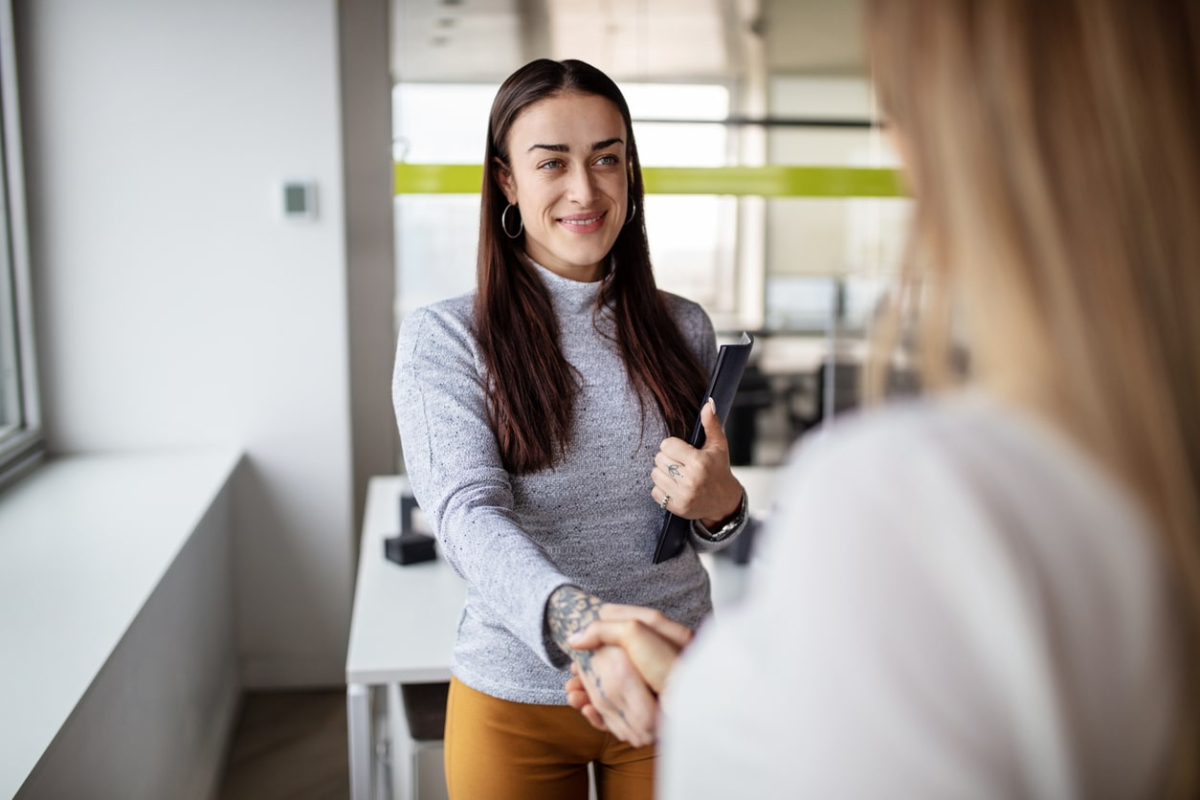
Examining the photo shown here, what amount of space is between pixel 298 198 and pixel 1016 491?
3405 mm

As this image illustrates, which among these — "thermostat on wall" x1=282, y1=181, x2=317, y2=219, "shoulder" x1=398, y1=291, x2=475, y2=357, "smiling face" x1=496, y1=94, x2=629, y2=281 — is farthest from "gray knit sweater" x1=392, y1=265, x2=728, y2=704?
"thermostat on wall" x1=282, y1=181, x2=317, y2=219

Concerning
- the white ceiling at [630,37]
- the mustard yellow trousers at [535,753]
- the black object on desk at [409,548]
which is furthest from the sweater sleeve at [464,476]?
the white ceiling at [630,37]

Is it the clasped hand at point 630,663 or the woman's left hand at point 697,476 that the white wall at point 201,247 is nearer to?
the woman's left hand at point 697,476

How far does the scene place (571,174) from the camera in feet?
4.84

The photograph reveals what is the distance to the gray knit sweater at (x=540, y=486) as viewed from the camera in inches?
53.1

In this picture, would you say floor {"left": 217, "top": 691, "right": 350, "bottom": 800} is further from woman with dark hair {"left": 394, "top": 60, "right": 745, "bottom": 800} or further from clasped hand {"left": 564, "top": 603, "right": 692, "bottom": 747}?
clasped hand {"left": 564, "top": 603, "right": 692, "bottom": 747}

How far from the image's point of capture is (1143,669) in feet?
1.85

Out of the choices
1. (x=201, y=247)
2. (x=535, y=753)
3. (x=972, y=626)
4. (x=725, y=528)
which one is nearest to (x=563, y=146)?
(x=725, y=528)

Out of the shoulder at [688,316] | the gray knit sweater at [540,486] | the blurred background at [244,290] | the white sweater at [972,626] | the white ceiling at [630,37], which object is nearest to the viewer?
the white sweater at [972,626]

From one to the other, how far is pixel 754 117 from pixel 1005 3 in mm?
4615

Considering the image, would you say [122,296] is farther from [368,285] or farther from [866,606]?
[866,606]

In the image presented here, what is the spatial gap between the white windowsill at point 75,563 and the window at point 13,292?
0.16 metres

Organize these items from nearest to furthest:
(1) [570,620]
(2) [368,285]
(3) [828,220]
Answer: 1. (1) [570,620]
2. (2) [368,285]
3. (3) [828,220]

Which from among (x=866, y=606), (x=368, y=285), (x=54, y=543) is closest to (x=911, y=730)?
(x=866, y=606)
